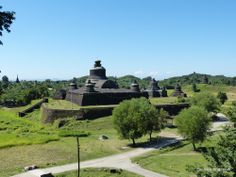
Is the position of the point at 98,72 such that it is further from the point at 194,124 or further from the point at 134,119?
the point at 194,124

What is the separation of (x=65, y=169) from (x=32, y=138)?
57.9 ft

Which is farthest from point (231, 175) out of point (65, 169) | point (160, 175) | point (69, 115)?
point (69, 115)

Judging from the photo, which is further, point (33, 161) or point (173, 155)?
point (173, 155)

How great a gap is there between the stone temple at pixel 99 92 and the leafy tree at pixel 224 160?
185ft

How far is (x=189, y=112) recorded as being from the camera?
4756cm

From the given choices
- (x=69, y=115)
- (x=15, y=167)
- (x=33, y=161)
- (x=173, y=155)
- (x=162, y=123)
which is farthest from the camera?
(x=69, y=115)

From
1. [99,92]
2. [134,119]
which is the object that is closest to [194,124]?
[134,119]

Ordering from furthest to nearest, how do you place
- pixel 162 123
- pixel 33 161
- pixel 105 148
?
pixel 162 123 < pixel 105 148 < pixel 33 161

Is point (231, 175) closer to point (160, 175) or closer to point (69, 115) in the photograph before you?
point (160, 175)

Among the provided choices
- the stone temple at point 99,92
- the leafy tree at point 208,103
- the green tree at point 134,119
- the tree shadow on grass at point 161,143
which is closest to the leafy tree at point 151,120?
the green tree at point 134,119

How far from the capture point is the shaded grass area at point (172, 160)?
33475mm

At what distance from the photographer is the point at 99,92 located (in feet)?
239

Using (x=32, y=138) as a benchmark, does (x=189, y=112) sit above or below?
above

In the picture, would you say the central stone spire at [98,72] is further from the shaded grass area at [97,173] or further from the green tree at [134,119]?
the shaded grass area at [97,173]
